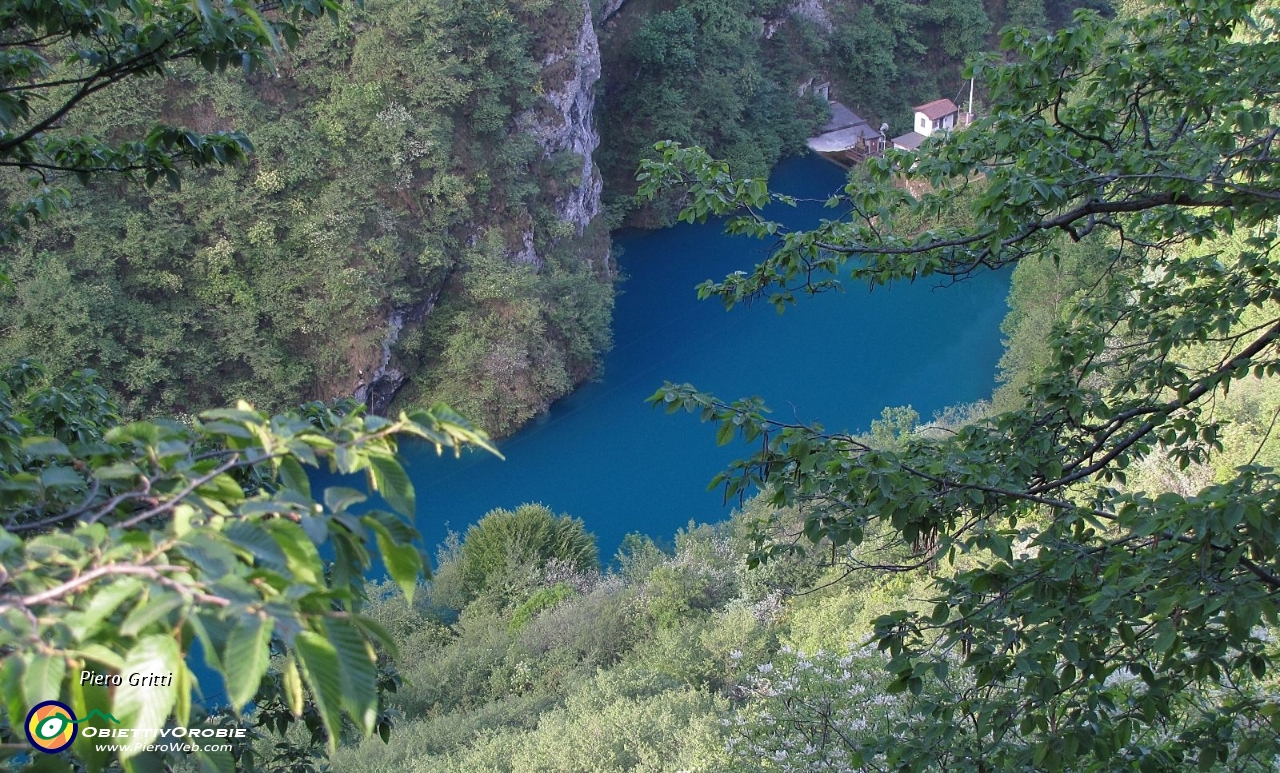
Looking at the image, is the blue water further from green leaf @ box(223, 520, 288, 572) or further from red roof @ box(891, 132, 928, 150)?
green leaf @ box(223, 520, 288, 572)

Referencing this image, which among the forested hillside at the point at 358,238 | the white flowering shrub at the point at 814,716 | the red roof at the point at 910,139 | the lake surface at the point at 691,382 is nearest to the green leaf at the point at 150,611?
the white flowering shrub at the point at 814,716

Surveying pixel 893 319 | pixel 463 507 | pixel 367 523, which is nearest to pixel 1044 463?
pixel 367 523

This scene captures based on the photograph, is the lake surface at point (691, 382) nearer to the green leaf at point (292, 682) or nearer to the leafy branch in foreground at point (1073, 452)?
the leafy branch in foreground at point (1073, 452)

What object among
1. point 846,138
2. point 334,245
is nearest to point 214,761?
point 334,245

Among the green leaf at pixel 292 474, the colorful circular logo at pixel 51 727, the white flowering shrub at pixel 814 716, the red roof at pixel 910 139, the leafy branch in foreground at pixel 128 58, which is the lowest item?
the colorful circular logo at pixel 51 727

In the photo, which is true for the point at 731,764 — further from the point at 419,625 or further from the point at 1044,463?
the point at 419,625

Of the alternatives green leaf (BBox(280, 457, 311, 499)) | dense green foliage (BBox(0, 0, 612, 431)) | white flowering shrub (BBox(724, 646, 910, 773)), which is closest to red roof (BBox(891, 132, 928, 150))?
dense green foliage (BBox(0, 0, 612, 431))
